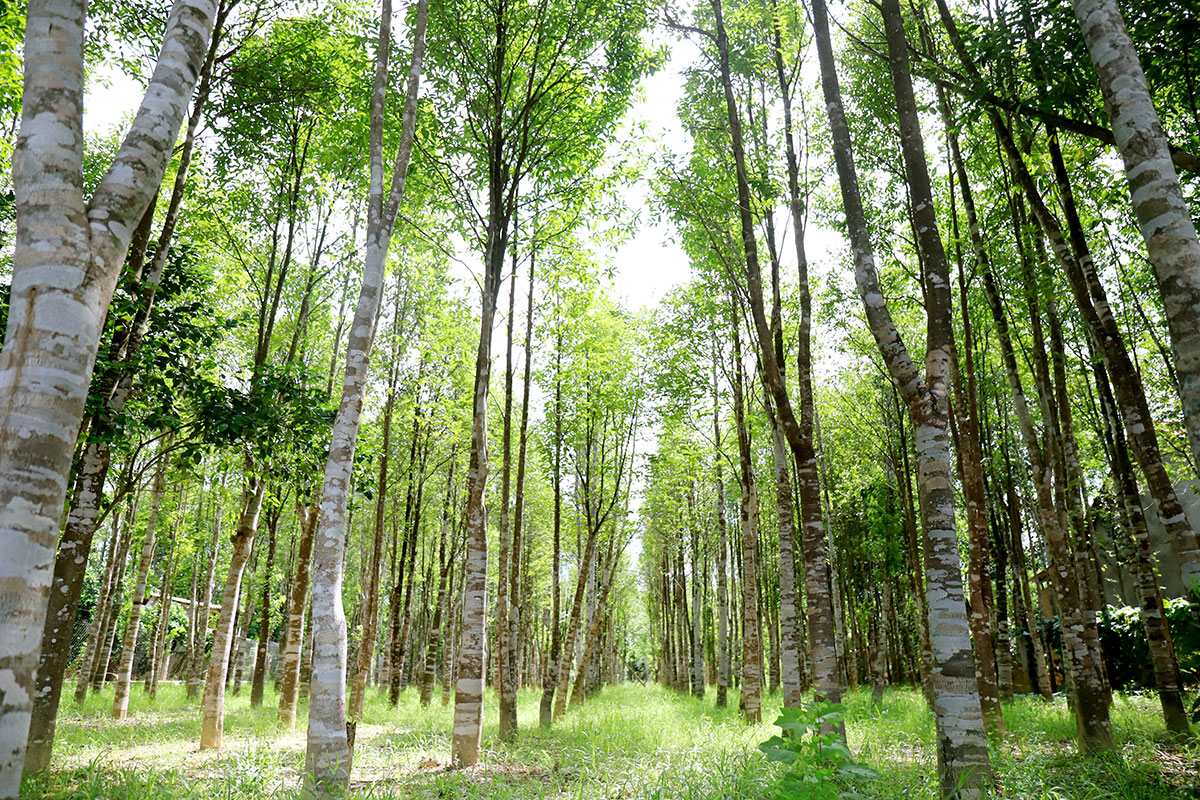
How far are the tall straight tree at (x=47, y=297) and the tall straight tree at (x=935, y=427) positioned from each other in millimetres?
5267

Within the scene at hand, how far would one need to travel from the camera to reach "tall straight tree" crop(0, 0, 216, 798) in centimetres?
239

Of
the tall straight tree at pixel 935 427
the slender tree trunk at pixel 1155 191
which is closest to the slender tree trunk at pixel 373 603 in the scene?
the tall straight tree at pixel 935 427

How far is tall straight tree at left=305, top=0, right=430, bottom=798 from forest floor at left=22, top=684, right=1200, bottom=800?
882 mm

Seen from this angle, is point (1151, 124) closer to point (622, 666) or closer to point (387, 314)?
point (387, 314)

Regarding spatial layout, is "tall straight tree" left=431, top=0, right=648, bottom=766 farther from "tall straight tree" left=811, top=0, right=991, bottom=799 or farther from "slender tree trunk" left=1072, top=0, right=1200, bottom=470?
"slender tree trunk" left=1072, top=0, right=1200, bottom=470

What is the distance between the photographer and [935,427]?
5.39m

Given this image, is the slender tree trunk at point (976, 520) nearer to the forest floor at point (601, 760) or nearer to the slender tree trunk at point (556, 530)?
the forest floor at point (601, 760)

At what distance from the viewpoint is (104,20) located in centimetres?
912

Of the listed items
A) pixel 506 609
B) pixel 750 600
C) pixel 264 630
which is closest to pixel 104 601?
pixel 264 630

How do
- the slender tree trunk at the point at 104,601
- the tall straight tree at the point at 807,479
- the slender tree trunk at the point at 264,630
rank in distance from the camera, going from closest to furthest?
the tall straight tree at the point at 807,479
the slender tree trunk at the point at 104,601
the slender tree trunk at the point at 264,630

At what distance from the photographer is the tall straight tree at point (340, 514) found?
5645 millimetres

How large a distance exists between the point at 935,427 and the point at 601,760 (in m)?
6.81

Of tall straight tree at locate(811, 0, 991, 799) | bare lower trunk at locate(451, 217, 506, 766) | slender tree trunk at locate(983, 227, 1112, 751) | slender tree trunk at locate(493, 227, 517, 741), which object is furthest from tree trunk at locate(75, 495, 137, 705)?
slender tree trunk at locate(983, 227, 1112, 751)

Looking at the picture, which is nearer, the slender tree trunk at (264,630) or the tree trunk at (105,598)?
the tree trunk at (105,598)
